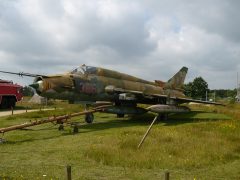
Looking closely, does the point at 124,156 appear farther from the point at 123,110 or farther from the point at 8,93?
the point at 8,93

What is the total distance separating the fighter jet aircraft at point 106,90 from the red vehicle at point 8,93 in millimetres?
17526

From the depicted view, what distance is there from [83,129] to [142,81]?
355 inches

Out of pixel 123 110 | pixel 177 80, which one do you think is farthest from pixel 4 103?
pixel 123 110

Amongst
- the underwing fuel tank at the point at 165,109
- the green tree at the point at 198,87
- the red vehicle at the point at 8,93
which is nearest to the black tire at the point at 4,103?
the red vehicle at the point at 8,93

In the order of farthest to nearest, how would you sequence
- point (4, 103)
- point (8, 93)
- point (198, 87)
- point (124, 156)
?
point (198, 87) → point (4, 103) → point (8, 93) → point (124, 156)

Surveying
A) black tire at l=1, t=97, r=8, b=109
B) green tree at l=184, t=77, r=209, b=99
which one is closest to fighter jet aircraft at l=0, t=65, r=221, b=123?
black tire at l=1, t=97, r=8, b=109

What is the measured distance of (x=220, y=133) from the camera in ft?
50.8

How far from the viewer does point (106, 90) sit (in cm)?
2231

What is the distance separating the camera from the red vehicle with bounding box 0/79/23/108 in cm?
3725

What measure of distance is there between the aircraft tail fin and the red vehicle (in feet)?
59.5

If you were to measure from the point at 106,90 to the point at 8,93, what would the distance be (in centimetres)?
1919

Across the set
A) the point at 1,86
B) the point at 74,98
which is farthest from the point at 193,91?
the point at 74,98

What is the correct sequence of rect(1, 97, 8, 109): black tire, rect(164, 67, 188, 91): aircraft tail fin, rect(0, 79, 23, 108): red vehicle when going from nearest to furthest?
rect(164, 67, 188, 91): aircraft tail fin, rect(0, 79, 23, 108): red vehicle, rect(1, 97, 8, 109): black tire

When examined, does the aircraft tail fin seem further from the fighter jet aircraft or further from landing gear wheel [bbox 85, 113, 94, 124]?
landing gear wheel [bbox 85, 113, 94, 124]
